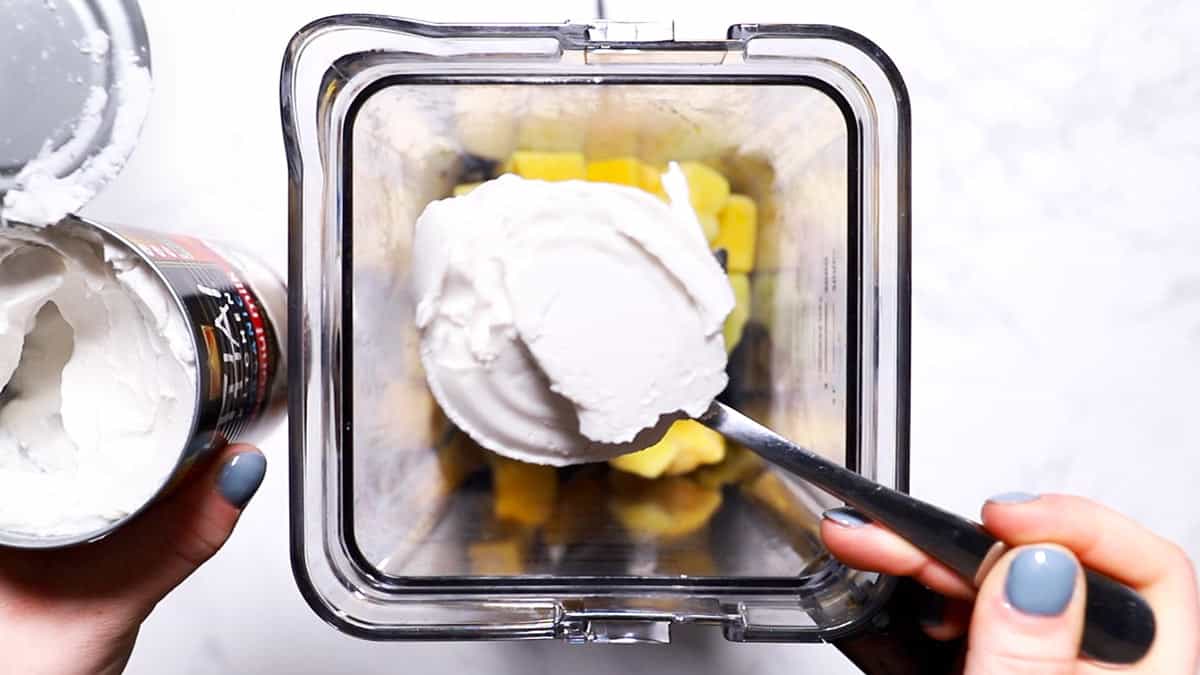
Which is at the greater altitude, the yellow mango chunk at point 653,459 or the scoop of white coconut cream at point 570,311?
the scoop of white coconut cream at point 570,311

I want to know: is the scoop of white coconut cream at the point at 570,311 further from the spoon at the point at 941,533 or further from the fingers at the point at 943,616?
the fingers at the point at 943,616

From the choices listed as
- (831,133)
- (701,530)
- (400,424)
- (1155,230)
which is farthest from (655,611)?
(1155,230)

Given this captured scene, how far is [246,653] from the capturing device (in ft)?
2.27

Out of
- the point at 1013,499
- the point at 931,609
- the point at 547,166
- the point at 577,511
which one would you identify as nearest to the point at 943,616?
the point at 931,609

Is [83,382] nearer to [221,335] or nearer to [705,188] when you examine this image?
[221,335]

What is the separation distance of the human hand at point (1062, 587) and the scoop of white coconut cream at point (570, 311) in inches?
6.6

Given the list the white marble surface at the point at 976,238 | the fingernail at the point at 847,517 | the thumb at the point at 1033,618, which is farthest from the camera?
the white marble surface at the point at 976,238

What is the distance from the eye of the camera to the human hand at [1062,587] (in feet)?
1.41

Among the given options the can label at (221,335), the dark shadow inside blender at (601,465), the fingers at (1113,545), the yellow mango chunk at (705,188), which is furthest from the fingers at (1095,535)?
the can label at (221,335)

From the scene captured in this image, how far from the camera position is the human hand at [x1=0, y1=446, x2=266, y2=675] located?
0.52 meters

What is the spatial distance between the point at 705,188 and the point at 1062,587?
11.3 inches

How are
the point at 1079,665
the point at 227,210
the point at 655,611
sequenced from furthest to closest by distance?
the point at 227,210 → the point at 655,611 → the point at 1079,665

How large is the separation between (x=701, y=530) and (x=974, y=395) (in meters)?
0.23

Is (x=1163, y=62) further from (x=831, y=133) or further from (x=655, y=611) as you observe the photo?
(x=655, y=611)
